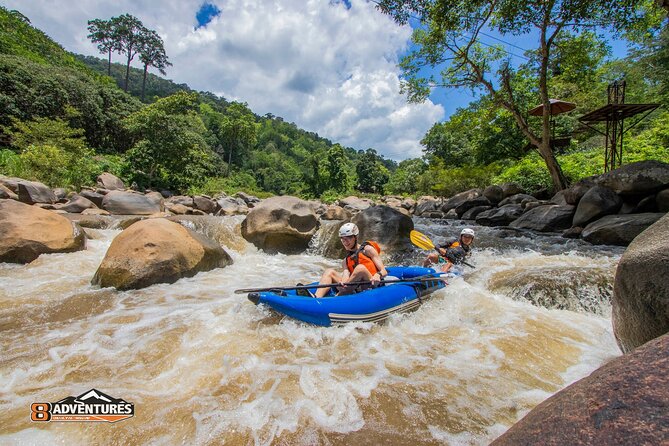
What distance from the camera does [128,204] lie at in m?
12.7

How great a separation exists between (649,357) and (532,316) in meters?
3.55

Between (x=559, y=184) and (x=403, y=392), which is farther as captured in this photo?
(x=559, y=184)

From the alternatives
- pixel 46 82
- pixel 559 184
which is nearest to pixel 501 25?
pixel 559 184

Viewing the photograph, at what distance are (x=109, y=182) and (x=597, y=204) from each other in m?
21.4

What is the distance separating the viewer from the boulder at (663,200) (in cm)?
736

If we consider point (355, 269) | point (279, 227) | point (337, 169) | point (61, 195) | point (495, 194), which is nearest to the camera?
point (355, 269)

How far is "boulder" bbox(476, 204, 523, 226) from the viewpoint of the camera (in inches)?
455

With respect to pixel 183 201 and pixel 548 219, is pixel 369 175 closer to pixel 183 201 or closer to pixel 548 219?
pixel 183 201

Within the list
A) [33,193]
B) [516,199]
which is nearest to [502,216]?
[516,199]

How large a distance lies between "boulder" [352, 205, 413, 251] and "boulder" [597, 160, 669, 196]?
5707 millimetres

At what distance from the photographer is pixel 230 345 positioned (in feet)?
11.1

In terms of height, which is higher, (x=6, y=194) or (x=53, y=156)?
(x=53, y=156)

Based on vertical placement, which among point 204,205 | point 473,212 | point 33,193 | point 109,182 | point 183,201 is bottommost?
point 33,193

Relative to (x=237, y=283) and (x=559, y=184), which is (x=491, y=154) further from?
(x=237, y=283)
